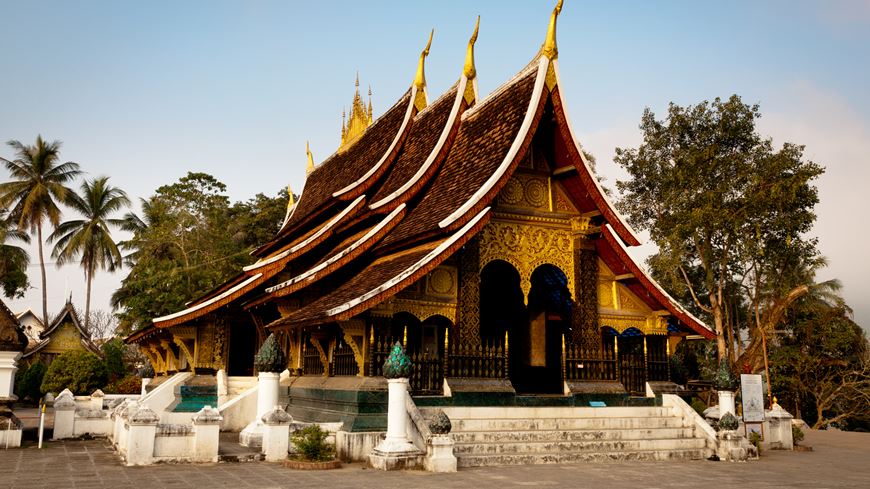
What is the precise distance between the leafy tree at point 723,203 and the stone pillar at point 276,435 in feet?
65.0

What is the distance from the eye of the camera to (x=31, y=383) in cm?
2934

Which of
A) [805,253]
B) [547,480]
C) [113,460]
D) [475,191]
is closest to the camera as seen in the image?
[547,480]

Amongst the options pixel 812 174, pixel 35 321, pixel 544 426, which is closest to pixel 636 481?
pixel 544 426

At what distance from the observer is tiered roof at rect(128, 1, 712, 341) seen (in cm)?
1071

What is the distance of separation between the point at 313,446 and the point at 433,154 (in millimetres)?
6456

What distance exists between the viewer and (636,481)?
8.00 meters

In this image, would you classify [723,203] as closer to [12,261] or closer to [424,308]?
[424,308]

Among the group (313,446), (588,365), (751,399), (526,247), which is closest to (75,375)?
(313,446)

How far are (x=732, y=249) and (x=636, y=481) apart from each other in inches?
826

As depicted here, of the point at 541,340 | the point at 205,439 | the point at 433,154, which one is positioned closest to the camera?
the point at 205,439

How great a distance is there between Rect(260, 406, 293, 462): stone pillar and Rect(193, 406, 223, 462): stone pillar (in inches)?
24.4

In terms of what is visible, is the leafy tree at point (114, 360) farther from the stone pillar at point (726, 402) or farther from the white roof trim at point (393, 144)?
the stone pillar at point (726, 402)

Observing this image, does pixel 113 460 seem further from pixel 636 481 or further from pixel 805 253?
pixel 805 253

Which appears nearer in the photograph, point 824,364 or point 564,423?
point 564,423
